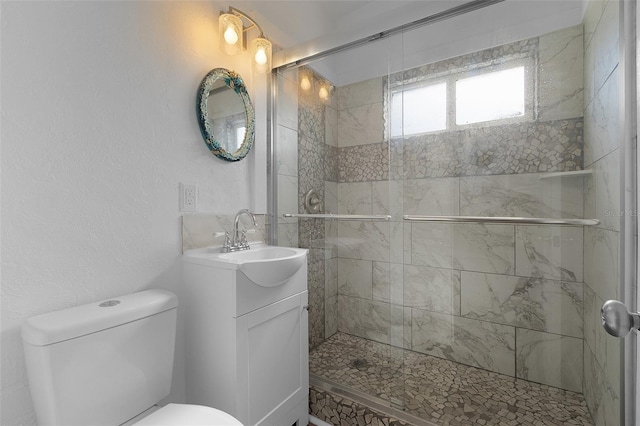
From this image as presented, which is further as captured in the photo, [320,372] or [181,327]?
[320,372]

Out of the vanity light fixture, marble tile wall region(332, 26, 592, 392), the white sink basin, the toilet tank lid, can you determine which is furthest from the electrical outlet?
marble tile wall region(332, 26, 592, 392)

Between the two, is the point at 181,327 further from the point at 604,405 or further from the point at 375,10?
the point at 375,10

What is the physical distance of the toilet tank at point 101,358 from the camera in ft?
2.88

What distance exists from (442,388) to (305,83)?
2.03 m

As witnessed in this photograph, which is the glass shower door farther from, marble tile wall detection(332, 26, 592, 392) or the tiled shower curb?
the tiled shower curb

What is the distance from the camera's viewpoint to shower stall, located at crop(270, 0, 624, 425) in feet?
4.64

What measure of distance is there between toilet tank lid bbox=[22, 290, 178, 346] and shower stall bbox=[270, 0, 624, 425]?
0.90 meters

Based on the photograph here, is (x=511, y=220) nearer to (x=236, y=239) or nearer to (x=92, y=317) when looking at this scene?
(x=236, y=239)

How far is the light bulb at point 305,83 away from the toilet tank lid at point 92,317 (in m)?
1.48

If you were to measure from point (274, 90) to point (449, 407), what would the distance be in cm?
209

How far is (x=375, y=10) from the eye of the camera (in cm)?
226

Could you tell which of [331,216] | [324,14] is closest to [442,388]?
[331,216]

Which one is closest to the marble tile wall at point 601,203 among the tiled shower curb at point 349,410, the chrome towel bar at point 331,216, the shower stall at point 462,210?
the shower stall at point 462,210

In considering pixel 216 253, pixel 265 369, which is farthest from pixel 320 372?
pixel 216 253
